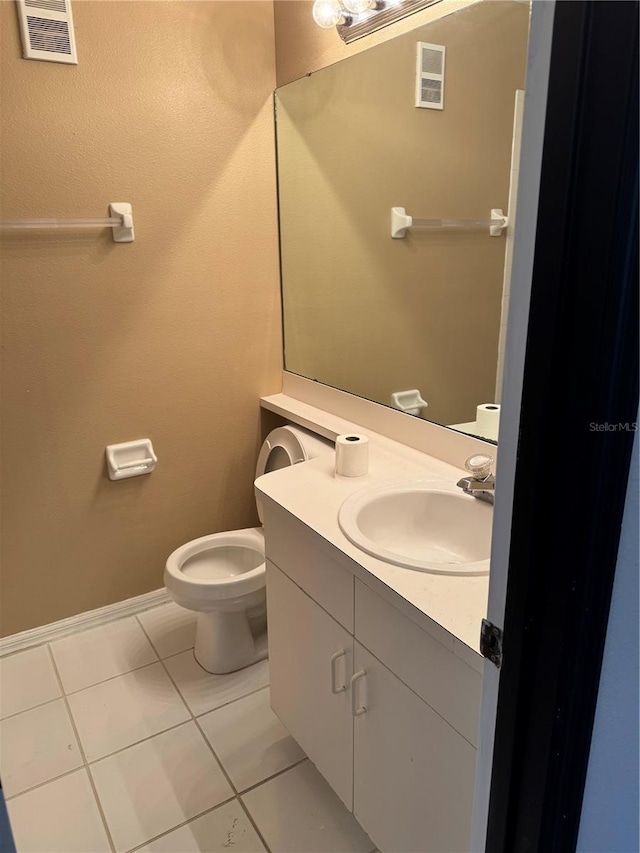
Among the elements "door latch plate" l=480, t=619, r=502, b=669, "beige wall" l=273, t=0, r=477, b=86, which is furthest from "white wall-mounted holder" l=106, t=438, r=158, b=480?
"door latch plate" l=480, t=619, r=502, b=669

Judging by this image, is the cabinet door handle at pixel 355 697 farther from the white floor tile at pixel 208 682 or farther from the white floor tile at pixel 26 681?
the white floor tile at pixel 26 681

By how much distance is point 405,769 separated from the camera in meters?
1.16

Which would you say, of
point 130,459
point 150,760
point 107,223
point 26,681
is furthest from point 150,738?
point 107,223

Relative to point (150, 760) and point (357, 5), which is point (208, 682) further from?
point (357, 5)

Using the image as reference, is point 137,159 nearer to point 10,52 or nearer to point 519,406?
point 10,52

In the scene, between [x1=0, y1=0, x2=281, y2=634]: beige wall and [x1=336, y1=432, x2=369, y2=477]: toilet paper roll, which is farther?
[x1=0, y1=0, x2=281, y2=634]: beige wall

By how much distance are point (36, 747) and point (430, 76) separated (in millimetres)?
2193

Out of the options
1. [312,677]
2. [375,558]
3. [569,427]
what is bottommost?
[312,677]

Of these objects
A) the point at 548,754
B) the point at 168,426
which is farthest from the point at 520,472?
the point at 168,426

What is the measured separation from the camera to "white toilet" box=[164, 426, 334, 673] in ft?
6.05

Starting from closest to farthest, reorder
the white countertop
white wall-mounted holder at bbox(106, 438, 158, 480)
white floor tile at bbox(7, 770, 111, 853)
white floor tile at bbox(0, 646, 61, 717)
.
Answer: the white countertop < white floor tile at bbox(7, 770, 111, 853) < white floor tile at bbox(0, 646, 61, 717) < white wall-mounted holder at bbox(106, 438, 158, 480)

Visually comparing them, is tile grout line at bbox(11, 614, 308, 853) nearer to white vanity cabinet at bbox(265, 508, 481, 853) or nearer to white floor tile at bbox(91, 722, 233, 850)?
white floor tile at bbox(91, 722, 233, 850)

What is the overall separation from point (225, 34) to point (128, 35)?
1.09 ft

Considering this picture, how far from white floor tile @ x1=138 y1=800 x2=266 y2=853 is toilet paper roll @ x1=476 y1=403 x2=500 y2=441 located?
116cm
